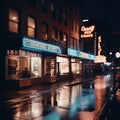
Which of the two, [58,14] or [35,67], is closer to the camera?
[35,67]

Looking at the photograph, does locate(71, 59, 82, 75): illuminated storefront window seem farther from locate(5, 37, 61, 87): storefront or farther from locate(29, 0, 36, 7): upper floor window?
locate(29, 0, 36, 7): upper floor window

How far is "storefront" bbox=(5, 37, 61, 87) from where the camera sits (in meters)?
21.7

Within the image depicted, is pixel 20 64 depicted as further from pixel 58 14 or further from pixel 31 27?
pixel 58 14

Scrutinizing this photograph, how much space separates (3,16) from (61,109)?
12.2 metres

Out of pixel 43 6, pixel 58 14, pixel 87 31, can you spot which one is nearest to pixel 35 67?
pixel 43 6

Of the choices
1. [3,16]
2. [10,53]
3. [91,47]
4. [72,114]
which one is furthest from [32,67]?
[91,47]

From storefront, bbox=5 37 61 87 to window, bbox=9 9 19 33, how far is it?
2.23 metres

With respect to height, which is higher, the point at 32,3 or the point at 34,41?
the point at 32,3

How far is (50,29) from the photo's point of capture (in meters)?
31.0

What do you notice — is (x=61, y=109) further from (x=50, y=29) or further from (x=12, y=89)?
(x=50, y=29)

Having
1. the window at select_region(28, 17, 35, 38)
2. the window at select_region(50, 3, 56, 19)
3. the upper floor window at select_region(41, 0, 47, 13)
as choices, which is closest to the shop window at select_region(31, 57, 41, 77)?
the window at select_region(28, 17, 35, 38)

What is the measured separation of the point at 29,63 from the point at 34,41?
3442 millimetres

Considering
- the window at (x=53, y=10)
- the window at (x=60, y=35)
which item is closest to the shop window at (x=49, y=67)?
the window at (x=60, y=35)

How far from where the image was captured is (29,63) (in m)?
24.8
